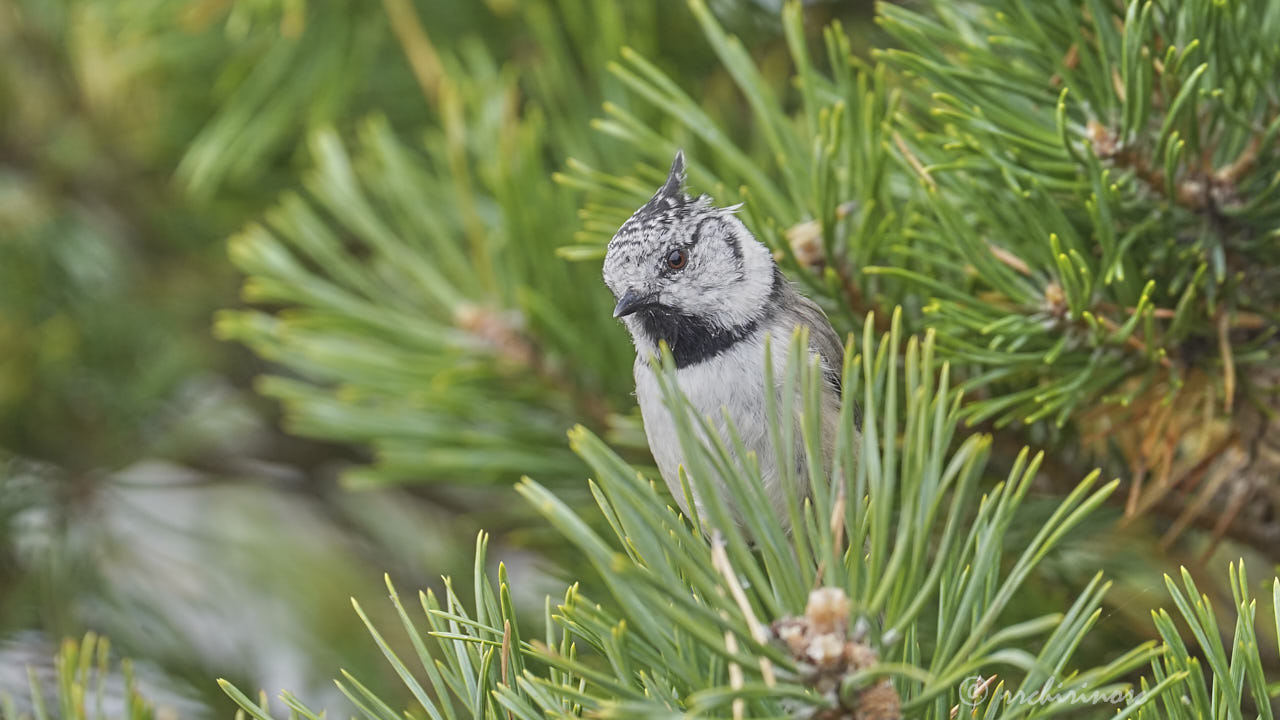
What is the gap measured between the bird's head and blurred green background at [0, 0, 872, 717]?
133 mm

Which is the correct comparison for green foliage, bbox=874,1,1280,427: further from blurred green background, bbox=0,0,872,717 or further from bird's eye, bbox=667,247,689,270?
blurred green background, bbox=0,0,872,717

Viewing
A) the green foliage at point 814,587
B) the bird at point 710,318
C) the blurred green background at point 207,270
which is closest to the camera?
the green foliage at point 814,587

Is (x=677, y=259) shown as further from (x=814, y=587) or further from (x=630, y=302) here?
(x=814, y=587)

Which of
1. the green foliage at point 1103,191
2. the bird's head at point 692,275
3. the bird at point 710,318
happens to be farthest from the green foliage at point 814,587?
the bird's head at point 692,275

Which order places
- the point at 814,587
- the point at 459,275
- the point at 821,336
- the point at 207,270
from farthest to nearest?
the point at 207,270 → the point at 459,275 → the point at 821,336 → the point at 814,587

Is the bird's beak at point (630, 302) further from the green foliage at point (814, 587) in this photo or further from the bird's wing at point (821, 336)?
the green foliage at point (814, 587)

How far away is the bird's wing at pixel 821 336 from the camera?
1.27 metres

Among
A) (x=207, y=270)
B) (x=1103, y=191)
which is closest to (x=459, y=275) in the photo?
(x=1103, y=191)

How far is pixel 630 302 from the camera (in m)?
1.31

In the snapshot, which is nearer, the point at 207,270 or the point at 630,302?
the point at 630,302

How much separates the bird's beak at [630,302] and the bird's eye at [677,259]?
0.05 m

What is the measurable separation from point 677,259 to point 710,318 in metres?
0.08

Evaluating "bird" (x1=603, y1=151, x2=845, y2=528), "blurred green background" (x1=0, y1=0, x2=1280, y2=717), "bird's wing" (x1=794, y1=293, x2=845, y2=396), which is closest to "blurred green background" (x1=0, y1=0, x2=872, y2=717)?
"blurred green background" (x1=0, y1=0, x2=1280, y2=717)

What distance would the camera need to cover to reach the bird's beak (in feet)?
4.26
